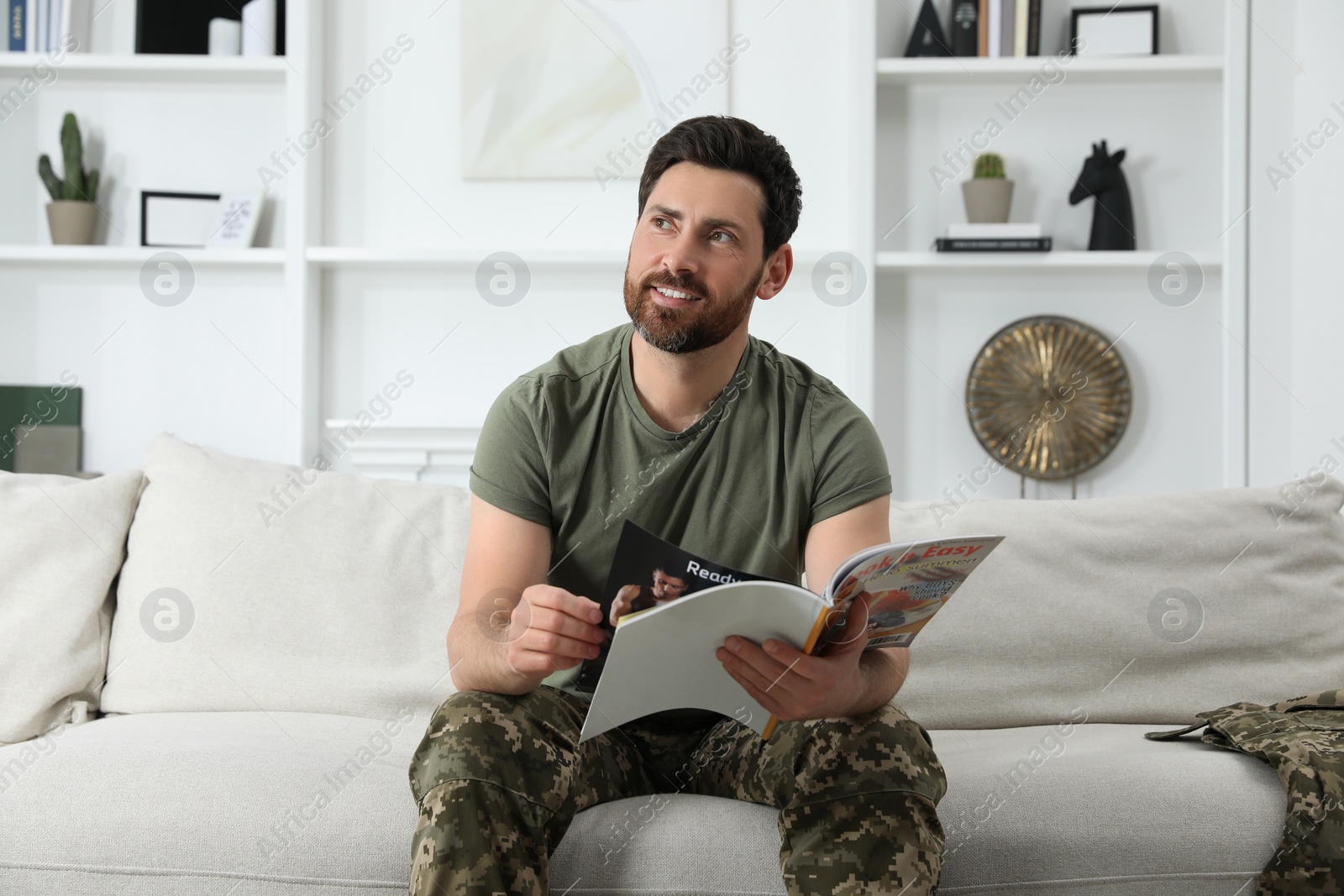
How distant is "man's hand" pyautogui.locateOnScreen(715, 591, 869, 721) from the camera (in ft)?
3.22

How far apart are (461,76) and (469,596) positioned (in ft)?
5.79

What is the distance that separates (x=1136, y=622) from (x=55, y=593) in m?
1.75

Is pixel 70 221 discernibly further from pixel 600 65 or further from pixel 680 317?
pixel 680 317

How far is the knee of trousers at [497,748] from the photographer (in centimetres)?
104

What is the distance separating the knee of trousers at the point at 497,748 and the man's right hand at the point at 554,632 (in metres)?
0.08

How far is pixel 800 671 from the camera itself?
0.99m

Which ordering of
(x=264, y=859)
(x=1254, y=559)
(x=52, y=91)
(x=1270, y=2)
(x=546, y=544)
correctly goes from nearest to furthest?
(x=264, y=859), (x=546, y=544), (x=1254, y=559), (x=1270, y=2), (x=52, y=91)

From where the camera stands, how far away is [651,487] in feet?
4.40

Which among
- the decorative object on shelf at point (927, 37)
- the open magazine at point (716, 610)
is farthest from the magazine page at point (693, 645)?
the decorative object on shelf at point (927, 37)

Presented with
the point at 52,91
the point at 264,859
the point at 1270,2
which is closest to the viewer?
the point at 264,859

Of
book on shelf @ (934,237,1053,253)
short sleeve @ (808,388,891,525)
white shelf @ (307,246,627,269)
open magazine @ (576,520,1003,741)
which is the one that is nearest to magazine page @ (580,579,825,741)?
open magazine @ (576,520,1003,741)

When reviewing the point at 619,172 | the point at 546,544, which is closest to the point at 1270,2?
the point at 619,172

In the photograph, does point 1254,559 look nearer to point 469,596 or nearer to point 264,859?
point 469,596

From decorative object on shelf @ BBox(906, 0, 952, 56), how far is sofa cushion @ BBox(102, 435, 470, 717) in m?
1.66
